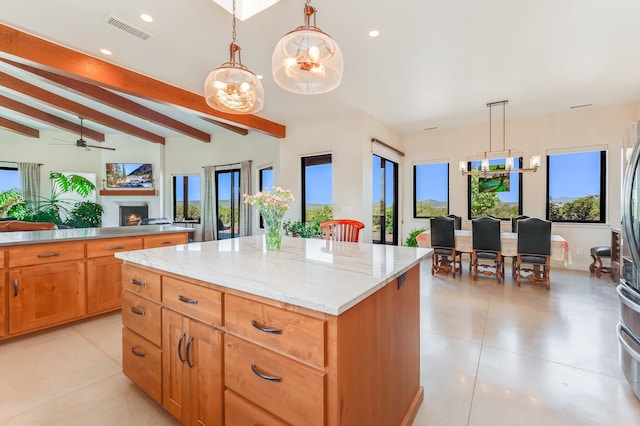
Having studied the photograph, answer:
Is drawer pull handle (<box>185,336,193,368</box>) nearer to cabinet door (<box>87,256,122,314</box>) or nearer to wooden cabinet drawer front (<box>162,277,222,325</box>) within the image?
wooden cabinet drawer front (<box>162,277,222,325</box>)

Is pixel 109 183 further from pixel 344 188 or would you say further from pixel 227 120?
pixel 344 188

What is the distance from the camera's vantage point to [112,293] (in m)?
2.99

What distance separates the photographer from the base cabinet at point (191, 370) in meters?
1.28

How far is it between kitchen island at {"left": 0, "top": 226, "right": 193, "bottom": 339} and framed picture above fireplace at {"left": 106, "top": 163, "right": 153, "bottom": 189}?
22.3ft

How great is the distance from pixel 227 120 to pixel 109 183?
653 centimetres

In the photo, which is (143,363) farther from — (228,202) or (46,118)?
(46,118)

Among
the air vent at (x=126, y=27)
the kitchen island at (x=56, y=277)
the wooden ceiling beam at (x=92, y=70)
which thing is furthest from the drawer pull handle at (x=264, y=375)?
the wooden ceiling beam at (x=92, y=70)

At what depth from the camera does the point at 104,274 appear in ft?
9.58

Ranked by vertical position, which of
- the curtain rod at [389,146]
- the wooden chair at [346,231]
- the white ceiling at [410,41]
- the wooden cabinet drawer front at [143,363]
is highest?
the white ceiling at [410,41]

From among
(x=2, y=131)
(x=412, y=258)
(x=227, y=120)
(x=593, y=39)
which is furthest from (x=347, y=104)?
(x=2, y=131)

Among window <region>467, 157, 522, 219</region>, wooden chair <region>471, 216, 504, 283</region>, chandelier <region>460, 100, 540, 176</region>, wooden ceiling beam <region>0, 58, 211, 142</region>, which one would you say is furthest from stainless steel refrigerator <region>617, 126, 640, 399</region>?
wooden ceiling beam <region>0, 58, 211, 142</region>

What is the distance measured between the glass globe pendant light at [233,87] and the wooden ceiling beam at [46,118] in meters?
7.74

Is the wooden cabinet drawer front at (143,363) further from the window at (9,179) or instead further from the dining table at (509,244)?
the window at (9,179)

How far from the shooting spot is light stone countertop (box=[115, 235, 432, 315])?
104 centimetres
